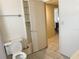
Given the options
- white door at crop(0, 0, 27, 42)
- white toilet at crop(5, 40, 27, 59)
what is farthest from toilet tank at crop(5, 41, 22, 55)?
Answer: white door at crop(0, 0, 27, 42)

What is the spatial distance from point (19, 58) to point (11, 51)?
29 cm

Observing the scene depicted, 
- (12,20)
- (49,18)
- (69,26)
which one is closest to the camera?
(69,26)

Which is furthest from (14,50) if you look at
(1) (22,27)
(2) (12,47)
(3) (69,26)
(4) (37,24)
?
(3) (69,26)

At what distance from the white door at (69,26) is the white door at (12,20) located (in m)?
1.30

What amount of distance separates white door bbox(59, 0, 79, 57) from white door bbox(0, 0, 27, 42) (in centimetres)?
130

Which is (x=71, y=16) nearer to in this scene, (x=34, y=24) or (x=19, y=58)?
(x=34, y=24)

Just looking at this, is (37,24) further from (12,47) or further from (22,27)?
(12,47)

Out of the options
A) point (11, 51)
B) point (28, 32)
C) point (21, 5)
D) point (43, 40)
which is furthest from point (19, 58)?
point (21, 5)

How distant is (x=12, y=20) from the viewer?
8.70 feet

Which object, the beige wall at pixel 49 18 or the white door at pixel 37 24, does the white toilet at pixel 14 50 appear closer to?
the white door at pixel 37 24

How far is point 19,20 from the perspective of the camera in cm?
281

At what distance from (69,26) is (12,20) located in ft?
5.67

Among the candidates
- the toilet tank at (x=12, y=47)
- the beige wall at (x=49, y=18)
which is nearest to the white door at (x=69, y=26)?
the toilet tank at (x=12, y=47)

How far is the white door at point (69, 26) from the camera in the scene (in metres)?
2.35
